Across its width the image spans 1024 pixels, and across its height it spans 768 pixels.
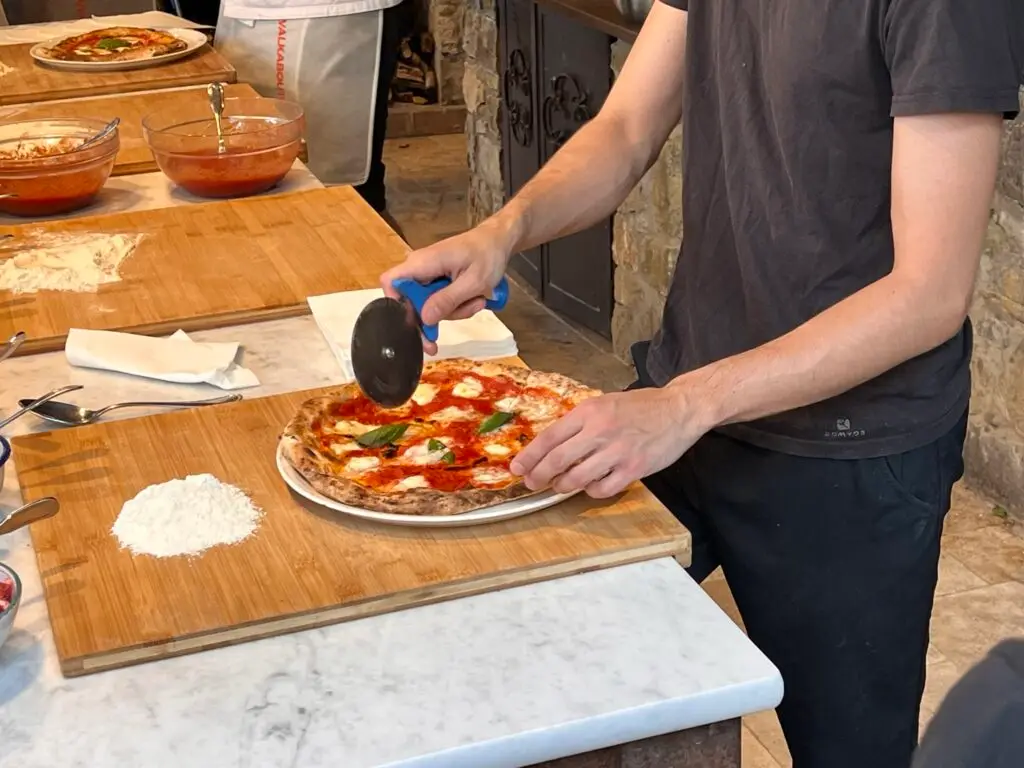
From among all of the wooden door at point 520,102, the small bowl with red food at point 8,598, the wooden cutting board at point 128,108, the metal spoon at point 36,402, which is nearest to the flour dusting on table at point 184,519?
the small bowl with red food at point 8,598

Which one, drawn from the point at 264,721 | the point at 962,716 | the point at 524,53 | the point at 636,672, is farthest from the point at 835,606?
the point at 524,53

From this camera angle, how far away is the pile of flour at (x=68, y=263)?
188 cm

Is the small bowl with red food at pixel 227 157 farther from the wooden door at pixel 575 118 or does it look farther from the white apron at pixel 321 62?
the wooden door at pixel 575 118

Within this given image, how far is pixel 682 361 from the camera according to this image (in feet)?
5.29

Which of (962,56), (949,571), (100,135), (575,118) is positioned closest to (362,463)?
(962,56)

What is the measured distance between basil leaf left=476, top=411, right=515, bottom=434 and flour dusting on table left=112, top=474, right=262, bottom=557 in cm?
26

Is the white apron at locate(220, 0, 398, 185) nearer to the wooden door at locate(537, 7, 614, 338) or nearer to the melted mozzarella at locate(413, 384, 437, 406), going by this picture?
the wooden door at locate(537, 7, 614, 338)

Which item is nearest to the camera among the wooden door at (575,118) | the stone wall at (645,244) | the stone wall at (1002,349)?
the stone wall at (1002,349)

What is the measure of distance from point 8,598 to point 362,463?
0.38 meters

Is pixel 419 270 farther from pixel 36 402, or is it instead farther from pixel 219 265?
pixel 219 265

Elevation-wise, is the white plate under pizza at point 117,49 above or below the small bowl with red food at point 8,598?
below

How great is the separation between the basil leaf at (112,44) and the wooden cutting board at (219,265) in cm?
116

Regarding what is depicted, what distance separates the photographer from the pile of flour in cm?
188

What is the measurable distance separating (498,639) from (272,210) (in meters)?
1.21
